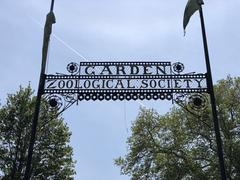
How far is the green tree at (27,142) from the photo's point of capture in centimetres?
2395

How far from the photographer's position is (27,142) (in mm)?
24141

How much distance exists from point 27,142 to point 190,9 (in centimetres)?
1478

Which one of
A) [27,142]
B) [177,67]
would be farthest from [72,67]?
[27,142]

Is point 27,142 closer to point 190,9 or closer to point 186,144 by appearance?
point 186,144

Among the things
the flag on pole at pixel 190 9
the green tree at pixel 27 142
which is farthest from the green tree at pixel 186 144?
the flag on pole at pixel 190 9

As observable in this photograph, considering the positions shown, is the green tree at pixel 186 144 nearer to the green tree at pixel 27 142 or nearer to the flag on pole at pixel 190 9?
the green tree at pixel 27 142

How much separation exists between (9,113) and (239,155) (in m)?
13.6

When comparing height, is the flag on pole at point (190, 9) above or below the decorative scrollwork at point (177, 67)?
above

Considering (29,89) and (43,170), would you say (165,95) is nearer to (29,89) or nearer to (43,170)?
(43,170)

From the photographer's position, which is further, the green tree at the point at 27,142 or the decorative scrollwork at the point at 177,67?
the green tree at the point at 27,142

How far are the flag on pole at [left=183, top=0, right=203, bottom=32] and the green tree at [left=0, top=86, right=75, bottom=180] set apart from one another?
42.3 ft

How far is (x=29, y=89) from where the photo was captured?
27.3m

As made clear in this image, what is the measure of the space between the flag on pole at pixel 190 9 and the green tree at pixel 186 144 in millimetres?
13652

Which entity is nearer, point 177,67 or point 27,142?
point 177,67
